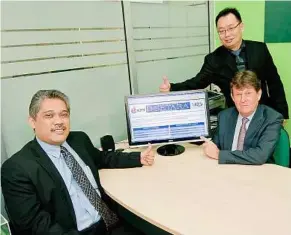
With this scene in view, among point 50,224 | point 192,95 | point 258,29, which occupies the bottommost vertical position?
point 50,224

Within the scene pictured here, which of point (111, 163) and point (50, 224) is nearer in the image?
point (50, 224)

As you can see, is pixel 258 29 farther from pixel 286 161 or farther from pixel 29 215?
pixel 29 215

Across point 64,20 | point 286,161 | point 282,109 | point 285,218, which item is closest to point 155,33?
point 64,20

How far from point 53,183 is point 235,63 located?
1.71 m

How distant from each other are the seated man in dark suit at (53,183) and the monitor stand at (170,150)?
0.52 meters

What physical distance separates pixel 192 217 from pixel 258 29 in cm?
227

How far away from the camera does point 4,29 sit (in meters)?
1.77

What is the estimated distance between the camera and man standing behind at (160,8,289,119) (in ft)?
7.73

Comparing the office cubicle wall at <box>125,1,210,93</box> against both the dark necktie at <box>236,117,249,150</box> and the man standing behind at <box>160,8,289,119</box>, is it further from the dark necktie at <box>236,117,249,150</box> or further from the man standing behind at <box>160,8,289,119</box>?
the dark necktie at <box>236,117,249,150</box>

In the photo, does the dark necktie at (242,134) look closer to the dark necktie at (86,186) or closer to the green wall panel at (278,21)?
the dark necktie at (86,186)

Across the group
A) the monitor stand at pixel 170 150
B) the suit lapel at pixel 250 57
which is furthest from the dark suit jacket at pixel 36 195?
the suit lapel at pixel 250 57

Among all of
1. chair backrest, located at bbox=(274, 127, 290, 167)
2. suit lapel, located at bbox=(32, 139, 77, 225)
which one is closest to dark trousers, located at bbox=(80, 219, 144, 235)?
suit lapel, located at bbox=(32, 139, 77, 225)

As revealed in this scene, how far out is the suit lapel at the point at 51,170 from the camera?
1.48m

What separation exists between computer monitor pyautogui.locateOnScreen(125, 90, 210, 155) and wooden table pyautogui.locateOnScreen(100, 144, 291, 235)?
6.8 inches
